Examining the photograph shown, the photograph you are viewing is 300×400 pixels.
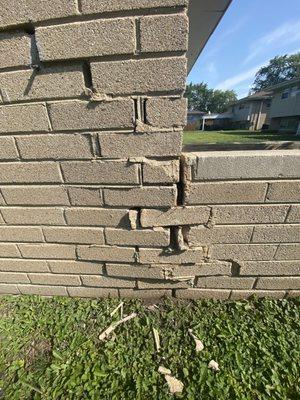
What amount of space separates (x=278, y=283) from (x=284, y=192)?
3.01 ft

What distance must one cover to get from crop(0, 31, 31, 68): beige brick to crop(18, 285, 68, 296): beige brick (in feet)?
6.18

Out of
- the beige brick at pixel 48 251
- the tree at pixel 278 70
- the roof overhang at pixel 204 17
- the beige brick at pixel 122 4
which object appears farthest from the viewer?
the tree at pixel 278 70

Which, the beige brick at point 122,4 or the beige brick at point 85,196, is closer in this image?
the beige brick at point 122,4

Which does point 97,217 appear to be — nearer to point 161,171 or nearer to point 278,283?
point 161,171

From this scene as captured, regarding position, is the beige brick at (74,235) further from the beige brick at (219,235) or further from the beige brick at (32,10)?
the beige brick at (32,10)

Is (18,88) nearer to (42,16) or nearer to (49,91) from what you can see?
(49,91)

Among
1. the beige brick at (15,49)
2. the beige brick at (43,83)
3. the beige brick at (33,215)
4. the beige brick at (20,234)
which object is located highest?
the beige brick at (15,49)

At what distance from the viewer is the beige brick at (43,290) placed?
237 centimetres

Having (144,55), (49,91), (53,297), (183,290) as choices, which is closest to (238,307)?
(183,290)

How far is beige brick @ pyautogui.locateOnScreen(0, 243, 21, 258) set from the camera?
2205 mm

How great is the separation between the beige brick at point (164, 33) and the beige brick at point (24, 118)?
31.3 inches

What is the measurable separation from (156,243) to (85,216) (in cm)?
62

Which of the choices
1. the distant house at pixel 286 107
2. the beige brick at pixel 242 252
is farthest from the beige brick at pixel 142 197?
the distant house at pixel 286 107

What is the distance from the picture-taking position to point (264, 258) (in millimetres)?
2109
